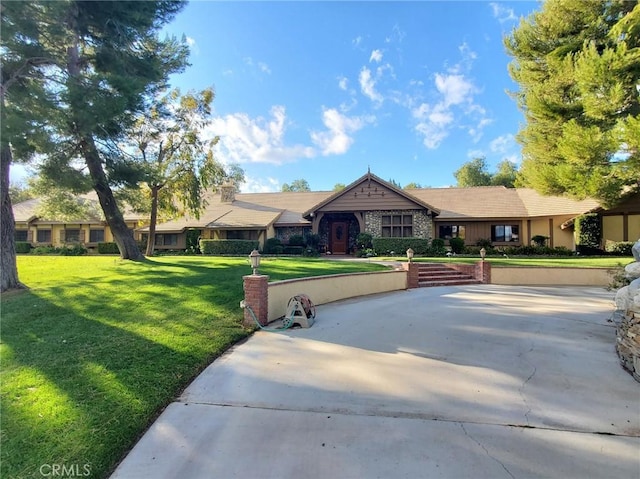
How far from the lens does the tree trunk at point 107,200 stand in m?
11.7

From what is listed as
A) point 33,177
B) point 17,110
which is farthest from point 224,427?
point 33,177

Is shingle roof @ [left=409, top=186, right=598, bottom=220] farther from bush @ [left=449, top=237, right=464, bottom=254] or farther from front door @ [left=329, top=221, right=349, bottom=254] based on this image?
front door @ [left=329, top=221, right=349, bottom=254]

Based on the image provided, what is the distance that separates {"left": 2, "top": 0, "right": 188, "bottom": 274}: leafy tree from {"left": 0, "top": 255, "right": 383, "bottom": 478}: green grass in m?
4.08

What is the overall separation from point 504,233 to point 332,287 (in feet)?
57.8

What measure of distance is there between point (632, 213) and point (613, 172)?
7748 mm

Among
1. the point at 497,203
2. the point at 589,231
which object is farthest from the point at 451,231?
the point at 589,231

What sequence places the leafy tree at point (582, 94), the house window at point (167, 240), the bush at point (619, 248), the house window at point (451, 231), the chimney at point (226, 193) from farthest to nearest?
the chimney at point (226, 193), the house window at point (167, 240), the house window at point (451, 231), the bush at point (619, 248), the leafy tree at point (582, 94)

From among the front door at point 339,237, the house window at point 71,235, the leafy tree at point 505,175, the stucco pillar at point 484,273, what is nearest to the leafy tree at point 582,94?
the stucco pillar at point 484,273

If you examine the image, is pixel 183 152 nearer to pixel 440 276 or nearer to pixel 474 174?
pixel 440 276

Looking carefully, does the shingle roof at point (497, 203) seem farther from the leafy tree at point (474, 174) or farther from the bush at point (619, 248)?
the leafy tree at point (474, 174)

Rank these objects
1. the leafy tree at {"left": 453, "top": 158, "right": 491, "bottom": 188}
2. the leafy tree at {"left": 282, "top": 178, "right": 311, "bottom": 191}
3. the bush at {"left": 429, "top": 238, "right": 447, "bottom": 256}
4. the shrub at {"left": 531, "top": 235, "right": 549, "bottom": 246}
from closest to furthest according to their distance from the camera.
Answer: the bush at {"left": 429, "top": 238, "right": 447, "bottom": 256} < the shrub at {"left": 531, "top": 235, "right": 549, "bottom": 246} < the leafy tree at {"left": 453, "top": 158, "right": 491, "bottom": 188} < the leafy tree at {"left": 282, "top": 178, "right": 311, "bottom": 191}

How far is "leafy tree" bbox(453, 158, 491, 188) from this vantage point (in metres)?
46.0

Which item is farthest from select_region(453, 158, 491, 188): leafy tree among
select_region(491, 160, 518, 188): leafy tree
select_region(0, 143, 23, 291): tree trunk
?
select_region(0, 143, 23, 291): tree trunk

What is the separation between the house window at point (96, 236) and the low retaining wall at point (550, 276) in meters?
28.2
